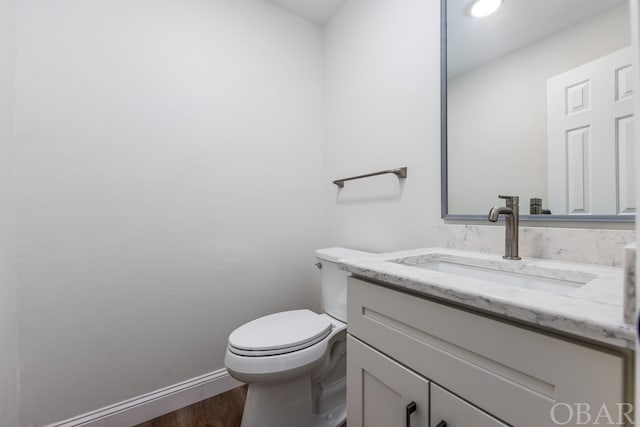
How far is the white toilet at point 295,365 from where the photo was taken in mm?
999

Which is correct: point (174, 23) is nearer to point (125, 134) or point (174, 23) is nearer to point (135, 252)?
point (125, 134)

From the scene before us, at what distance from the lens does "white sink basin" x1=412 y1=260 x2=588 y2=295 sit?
69cm

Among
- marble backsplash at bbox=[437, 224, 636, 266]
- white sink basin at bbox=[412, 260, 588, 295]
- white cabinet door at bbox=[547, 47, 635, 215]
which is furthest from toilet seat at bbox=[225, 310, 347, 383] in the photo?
white cabinet door at bbox=[547, 47, 635, 215]

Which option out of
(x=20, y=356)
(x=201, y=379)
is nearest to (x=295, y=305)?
(x=201, y=379)

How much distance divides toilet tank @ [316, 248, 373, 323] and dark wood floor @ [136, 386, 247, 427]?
66cm

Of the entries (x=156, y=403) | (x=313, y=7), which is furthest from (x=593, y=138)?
(x=156, y=403)

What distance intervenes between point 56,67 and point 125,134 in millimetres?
329

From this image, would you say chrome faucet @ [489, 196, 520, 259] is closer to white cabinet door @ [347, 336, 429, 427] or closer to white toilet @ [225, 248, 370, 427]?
white cabinet door @ [347, 336, 429, 427]

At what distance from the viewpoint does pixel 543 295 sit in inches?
18.3

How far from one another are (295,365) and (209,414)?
661 mm

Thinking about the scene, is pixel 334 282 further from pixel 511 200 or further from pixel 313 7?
pixel 313 7

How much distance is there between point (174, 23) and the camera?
132 cm

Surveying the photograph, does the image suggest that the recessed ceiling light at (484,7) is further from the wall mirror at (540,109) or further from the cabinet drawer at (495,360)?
the cabinet drawer at (495,360)

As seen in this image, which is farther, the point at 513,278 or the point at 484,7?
the point at 484,7
